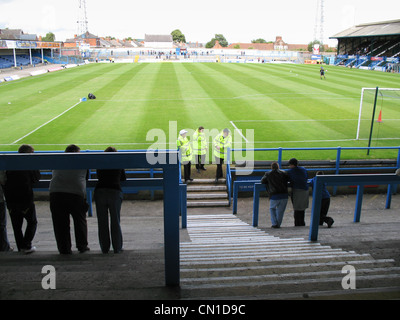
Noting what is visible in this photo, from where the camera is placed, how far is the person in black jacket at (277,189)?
292 inches

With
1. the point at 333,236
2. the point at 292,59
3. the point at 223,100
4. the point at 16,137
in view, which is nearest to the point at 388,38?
the point at 292,59

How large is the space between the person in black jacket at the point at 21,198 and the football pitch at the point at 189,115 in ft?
33.4

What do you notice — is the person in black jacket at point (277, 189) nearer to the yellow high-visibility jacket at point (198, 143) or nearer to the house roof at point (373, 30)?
the yellow high-visibility jacket at point (198, 143)

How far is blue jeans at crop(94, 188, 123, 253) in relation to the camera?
15.1 ft

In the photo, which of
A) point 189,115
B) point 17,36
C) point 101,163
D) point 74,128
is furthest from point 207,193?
point 17,36

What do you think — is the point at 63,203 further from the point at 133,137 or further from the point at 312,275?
the point at 133,137

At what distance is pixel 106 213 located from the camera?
4.69 metres

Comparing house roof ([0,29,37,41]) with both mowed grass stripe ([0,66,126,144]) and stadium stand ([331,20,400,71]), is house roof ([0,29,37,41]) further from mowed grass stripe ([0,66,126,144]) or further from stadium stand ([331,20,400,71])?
stadium stand ([331,20,400,71])

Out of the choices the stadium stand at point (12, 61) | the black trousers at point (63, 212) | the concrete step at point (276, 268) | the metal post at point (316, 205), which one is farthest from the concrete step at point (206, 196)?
the stadium stand at point (12, 61)

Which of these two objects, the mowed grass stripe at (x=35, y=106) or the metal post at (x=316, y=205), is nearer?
the metal post at (x=316, y=205)

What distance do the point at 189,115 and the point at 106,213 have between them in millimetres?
17061

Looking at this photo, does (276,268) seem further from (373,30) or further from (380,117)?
Answer: (373,30)
